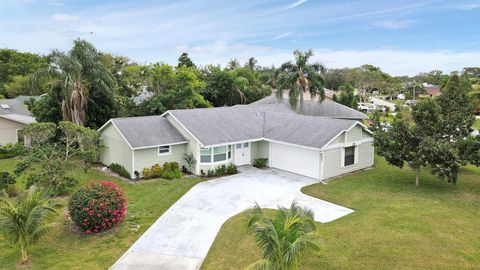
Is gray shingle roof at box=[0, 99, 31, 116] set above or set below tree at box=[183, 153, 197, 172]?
above

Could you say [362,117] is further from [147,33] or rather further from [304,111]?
Answer: [147,33]

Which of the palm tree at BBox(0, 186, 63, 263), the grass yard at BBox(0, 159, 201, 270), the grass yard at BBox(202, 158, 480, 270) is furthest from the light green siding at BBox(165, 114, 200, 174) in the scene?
the palm tree at BBox(0, 186, 63, 263)

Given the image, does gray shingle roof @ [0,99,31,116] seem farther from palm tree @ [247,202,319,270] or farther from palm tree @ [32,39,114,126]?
palm tree @ [247,202,319,270]

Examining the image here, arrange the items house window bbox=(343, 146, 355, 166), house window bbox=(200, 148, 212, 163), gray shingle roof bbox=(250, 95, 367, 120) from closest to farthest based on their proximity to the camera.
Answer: house window bbox=(200, 148, 212, 163) < house window bbox=(343, 146, 355, 166) < gray shingle roof bbox=(250, 95, 367, 120)

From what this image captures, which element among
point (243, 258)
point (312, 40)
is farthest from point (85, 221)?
point (312, 40)

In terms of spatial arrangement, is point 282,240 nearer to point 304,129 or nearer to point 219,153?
point 219,153

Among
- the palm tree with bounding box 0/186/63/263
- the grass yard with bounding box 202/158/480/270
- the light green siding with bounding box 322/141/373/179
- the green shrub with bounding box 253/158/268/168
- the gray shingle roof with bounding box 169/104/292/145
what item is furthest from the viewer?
the green shrub with bounding box 253/158/268/168
